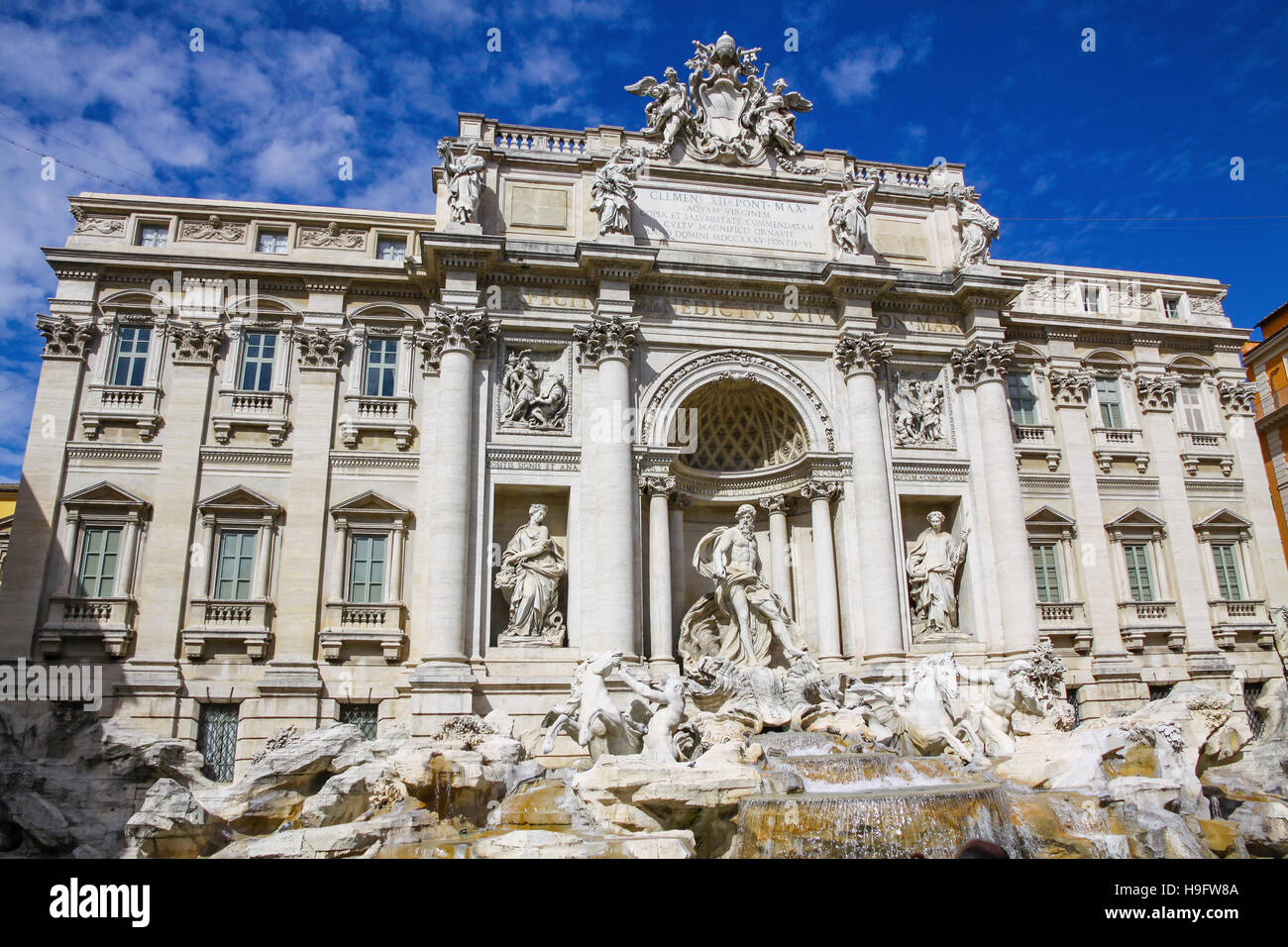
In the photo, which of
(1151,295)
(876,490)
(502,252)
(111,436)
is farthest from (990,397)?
(111,436)

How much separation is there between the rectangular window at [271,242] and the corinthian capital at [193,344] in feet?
8.41

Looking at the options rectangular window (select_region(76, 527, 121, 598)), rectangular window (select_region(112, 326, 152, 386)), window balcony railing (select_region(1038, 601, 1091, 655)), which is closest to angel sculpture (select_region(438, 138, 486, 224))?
rectangular window (select_region(112, 326, 152, 386))

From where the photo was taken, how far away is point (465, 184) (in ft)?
69.1

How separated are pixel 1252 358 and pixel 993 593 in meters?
17.3

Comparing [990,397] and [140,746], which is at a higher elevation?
[990,397]

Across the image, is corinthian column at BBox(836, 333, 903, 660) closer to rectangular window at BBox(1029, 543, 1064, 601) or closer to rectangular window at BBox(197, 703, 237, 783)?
rectangular window at BBox(1029, 543, 1064, 601)

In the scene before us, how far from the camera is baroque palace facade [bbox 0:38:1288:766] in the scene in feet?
63.1

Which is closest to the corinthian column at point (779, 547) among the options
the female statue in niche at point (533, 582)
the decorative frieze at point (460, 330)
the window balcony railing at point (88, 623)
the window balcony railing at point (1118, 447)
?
the female statue in niche at point (533, 582)

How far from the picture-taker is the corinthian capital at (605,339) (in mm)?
20875

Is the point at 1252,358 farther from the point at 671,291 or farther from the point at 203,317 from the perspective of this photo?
the point at 203,317

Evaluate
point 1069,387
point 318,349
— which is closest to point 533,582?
point 318,349

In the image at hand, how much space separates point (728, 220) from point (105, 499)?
15.9 meters
